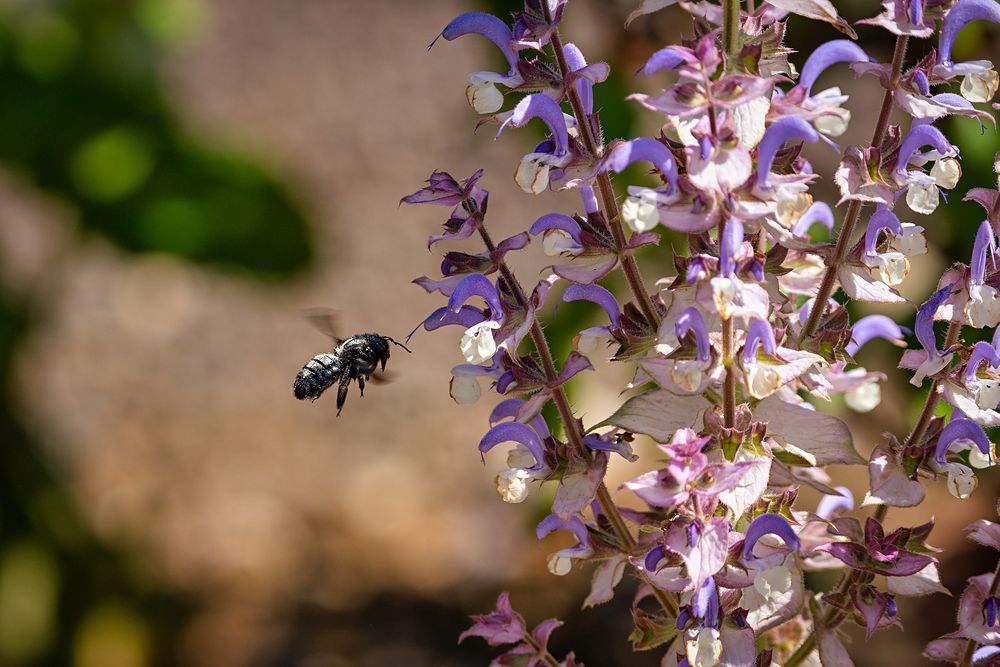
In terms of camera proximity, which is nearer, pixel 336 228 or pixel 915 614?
pixel 915 614

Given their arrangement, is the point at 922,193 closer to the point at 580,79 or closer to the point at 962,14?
the point at 962,14

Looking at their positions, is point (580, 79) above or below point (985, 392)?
above

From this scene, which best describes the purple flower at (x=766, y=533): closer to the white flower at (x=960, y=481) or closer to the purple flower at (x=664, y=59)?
the white flower at (x=960, y=481)

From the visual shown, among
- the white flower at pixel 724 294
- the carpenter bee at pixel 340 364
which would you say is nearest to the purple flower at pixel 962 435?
the white flower at pixel 724 294

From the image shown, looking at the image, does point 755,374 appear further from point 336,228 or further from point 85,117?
point 336,228

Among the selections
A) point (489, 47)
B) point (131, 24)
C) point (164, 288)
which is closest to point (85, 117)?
point (131, 24)

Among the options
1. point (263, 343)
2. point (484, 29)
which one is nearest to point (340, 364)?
point (484, 29)

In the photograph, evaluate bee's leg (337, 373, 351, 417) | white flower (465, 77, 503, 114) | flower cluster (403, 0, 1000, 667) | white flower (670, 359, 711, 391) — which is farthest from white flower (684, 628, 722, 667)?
bee's leg (337, 373, 351, 417)
